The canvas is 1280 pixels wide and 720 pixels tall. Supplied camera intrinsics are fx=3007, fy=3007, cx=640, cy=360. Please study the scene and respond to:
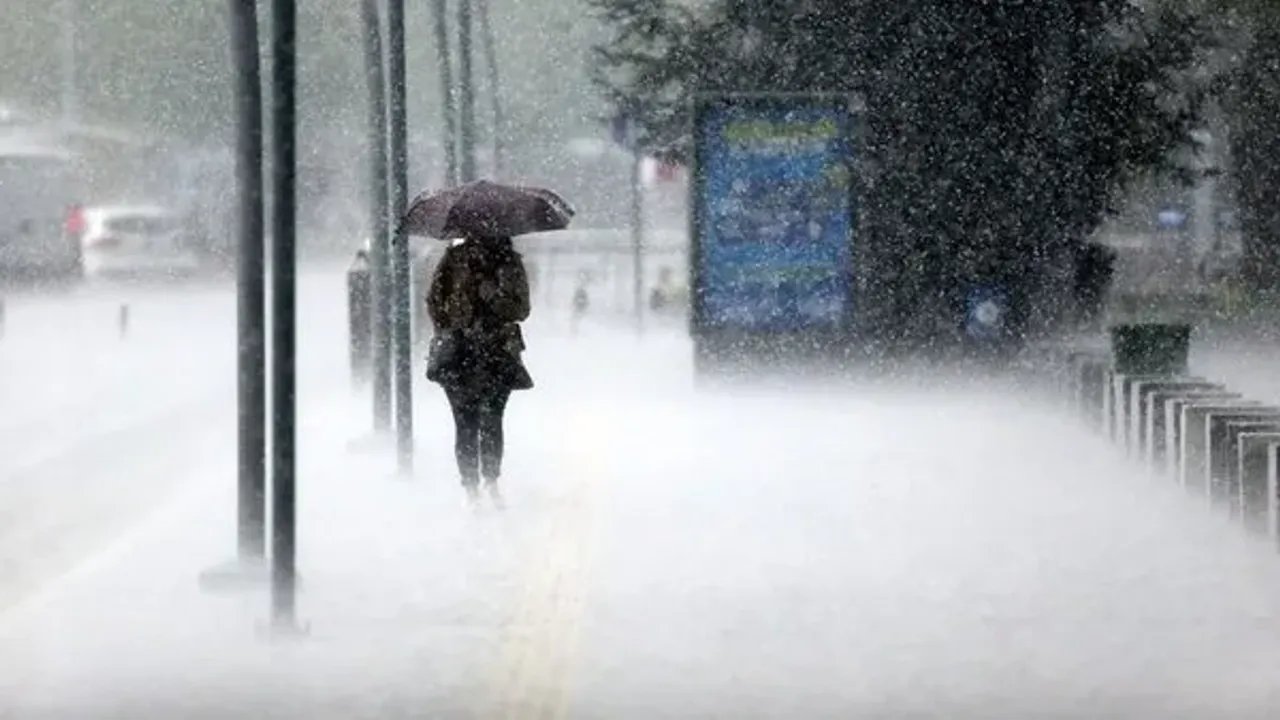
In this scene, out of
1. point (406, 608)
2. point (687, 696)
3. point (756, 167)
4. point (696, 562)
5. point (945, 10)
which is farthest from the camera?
point (945, 10)

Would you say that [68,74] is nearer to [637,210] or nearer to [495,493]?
[637,210]

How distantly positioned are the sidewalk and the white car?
42997 millimetres

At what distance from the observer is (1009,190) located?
95.5ft

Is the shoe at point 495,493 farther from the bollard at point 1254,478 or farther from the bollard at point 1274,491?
the bollard at point 1274,491

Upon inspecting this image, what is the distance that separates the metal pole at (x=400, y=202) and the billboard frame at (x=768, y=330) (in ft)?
21.6

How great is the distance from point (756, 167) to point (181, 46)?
205 feet

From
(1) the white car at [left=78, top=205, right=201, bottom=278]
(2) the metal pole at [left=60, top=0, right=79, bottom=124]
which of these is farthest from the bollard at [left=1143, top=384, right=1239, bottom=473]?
(2) the metal pole at [left=60, top=0, right=79, bottom=124]

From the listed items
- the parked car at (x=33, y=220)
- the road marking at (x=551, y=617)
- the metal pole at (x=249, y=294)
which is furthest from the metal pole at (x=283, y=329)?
the parked car at (x=33, y=220)

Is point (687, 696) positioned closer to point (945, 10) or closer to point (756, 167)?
point (756, 167)

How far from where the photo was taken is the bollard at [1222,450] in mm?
16594

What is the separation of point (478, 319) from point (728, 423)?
753 centimetres

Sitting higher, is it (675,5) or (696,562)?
(675,5)

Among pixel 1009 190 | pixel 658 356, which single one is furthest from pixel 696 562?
pixel 658 356

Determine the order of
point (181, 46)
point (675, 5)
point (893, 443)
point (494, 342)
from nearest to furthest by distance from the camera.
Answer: point (494, 342) < point (893, 443) < point (675, 5) < point (181, 46)
